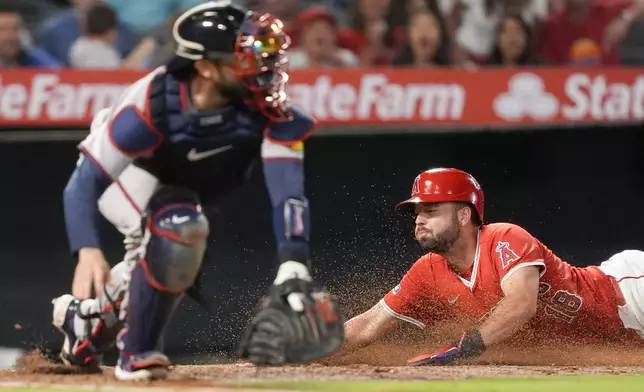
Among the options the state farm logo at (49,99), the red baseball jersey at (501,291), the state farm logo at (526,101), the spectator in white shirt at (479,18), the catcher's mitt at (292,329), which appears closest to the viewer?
the catcher's mitt at (292,329)

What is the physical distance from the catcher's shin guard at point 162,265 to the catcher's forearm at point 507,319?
1.52 metres

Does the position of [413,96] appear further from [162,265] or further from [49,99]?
[162,265]

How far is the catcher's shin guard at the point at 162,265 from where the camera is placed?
4.34 metres

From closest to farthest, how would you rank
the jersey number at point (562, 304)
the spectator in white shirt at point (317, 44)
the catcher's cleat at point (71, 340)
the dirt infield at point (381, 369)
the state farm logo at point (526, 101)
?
the dirt infield at point (381, 369)
the catcher's cleat at point (71, 340)
the jersey number at point (562, 304)
the state farm logo at point (526, 101)
the spectator in white shirt at point (317, 44)

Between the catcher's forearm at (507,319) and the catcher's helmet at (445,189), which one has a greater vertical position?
the catcher's helmet at (445,189)

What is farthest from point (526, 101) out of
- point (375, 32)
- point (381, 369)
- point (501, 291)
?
point (381, 369)

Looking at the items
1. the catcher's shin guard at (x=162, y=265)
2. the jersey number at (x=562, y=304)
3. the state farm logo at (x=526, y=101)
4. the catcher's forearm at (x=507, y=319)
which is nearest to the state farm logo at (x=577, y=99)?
the state farm logo at (x=526, y=101)

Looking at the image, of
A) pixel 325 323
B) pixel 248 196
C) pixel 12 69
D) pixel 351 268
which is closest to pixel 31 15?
pixel 12 69

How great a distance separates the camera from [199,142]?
4508 millimetres

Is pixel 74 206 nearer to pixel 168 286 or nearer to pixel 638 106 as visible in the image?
pixel 168 286

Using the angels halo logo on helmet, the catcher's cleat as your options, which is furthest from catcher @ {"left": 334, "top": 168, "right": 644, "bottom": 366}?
the catcher's cleat

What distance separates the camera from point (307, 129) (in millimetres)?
4559

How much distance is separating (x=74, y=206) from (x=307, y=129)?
0.95 meters

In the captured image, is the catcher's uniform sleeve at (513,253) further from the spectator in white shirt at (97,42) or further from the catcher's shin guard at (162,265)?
the spectator in white shirt at (97,42)
